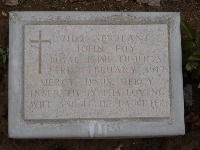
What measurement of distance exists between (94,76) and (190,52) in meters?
0.96

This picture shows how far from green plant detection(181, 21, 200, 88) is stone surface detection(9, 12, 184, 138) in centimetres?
12

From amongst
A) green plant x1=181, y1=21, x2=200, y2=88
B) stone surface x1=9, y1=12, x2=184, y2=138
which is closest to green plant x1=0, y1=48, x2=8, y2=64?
stone surface x1=9, y1=12, x2=184, y2=138

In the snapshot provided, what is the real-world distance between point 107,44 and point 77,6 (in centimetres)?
81

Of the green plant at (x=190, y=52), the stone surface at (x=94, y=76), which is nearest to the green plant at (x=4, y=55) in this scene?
the stone surface at (x=94, y=76)

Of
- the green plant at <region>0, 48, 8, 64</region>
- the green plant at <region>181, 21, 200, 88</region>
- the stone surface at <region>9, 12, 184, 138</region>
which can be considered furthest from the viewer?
the green plant at <region>0, 48, 8, 64</region>

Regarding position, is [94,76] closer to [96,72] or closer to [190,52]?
[96,72]

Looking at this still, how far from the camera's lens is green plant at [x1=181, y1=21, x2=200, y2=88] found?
3688 millimetres

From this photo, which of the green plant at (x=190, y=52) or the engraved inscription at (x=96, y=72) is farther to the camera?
the green plant at (x=190, y=52)

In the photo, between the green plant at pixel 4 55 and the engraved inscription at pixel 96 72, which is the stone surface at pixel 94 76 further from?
the green plant at pixel 4 55

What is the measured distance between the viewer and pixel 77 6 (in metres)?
4.24

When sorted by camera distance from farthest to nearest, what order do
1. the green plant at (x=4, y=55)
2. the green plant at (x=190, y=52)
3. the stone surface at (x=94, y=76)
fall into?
the green plant at (x=4, y=55)
the green plant at (x=190, y=52)
the stone surface at (x=94, y=76)

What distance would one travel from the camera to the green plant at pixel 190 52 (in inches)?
145

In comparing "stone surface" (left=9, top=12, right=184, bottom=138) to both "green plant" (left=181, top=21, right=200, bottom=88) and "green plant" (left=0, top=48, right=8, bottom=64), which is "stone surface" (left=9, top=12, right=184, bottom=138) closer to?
"green plant" (left=181, top=21, right=200, bottom=88)

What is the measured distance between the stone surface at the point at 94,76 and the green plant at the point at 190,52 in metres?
0.12
